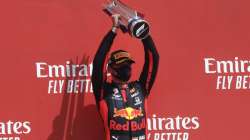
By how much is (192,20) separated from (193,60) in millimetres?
245

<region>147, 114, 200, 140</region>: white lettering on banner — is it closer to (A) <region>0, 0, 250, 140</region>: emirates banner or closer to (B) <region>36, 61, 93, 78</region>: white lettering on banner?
(A) <region>0, 0, 250, 140</region>: emirates banner

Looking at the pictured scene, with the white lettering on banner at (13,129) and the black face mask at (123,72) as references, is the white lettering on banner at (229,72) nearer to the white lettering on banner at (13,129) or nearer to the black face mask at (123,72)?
the black face mask at (123,72)

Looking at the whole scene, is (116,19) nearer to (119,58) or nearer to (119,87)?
(119,58)

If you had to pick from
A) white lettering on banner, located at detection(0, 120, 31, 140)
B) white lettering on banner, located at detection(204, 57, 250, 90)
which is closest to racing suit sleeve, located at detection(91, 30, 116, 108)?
white lettering on banner, located at detection(0, 120, 31, 140)

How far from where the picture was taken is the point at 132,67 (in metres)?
3.50

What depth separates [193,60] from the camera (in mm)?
3580

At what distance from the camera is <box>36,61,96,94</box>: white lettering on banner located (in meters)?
3.42

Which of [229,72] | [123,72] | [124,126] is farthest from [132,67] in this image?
[229,72]

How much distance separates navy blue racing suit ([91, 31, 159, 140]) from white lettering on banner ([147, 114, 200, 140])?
1.17 ft

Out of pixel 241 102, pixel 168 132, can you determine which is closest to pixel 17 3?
pixel 168 132

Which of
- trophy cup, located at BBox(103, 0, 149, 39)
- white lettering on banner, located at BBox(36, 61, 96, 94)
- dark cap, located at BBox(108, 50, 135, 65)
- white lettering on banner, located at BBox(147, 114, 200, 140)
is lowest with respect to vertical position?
white lettering on banner, located at BBox(147, 114, 200, 140)

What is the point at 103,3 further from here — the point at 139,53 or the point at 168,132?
the point at 168,132

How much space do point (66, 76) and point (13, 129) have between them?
44 cm

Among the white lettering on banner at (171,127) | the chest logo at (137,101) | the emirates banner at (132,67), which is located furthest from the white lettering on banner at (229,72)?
the chest logo at (137,101)
